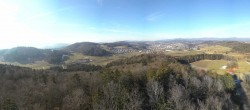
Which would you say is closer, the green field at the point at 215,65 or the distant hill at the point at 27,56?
the green field at the point at 215,65

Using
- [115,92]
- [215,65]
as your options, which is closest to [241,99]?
[115,92]

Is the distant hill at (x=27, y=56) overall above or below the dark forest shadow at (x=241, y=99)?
above

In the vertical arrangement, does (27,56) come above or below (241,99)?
above

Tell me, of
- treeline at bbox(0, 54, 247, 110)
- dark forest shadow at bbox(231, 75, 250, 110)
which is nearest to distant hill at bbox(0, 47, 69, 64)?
treeline at bbox(0, 54, 247, 110)

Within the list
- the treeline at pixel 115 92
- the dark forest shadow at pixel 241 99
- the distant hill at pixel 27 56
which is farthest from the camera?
the distant hill at pixel 27 56

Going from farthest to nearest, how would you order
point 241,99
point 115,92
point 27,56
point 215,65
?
point 27,56
point 215,65
point 241,99
point 115,92

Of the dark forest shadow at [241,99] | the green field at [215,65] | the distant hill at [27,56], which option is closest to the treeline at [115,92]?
the dark forest shadow at [241,99]

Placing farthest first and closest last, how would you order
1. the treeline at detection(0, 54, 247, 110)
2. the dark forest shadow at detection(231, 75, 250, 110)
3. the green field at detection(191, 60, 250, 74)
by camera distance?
the green field at detection(191, 60, 250, 74) → the dark forest shadow at detection(231, 75, 250, 110) → the treeline at detection(0, 54, 247, 110)

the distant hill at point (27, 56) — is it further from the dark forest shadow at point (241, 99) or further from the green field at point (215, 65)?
the dark forest shadow at point (241, 99)

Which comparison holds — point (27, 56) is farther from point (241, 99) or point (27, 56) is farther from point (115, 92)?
point (241, 99)

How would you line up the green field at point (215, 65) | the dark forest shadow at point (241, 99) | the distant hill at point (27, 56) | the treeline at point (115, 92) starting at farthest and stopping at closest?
1. the distant hill at point (27, 56)
2. the green field at point (215, 65)
3. the dark forest shadow at point (241, 99)
4. the treeline at point (115, 92)

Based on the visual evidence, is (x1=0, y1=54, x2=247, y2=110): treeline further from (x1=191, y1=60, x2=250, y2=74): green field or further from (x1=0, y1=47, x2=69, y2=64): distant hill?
(x1=0, y1=47, x2=69, y2=64): distant hill

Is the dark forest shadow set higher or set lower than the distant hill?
lower

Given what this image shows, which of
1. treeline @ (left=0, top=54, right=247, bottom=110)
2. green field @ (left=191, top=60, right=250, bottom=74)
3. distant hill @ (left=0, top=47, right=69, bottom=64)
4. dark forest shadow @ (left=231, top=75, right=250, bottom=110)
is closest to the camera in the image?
treeline @ (left=0, top=54, right=247, bottom=110)
